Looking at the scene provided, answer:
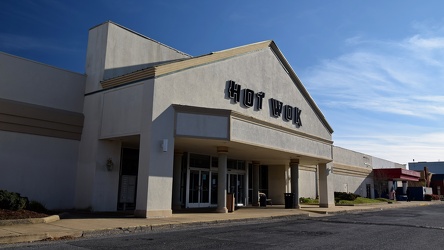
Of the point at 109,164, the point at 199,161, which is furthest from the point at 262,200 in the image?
A: the point at 109,164

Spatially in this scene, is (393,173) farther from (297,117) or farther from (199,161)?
(199,161)

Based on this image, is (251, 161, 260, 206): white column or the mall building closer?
the mall building

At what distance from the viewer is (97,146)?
19.1 meters

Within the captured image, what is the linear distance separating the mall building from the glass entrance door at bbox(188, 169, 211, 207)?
6 cm

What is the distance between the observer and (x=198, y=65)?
1928 centimetres

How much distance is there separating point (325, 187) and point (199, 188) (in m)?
10.5

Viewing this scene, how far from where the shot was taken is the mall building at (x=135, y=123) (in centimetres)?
1723

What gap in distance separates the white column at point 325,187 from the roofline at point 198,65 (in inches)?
211

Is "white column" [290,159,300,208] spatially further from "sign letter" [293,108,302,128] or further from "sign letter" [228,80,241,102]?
"sign letter" [228,80,241,102]

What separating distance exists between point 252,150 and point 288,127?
145 inches

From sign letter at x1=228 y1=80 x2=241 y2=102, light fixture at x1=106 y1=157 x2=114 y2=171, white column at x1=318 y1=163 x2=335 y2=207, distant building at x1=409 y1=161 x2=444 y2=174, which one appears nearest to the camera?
light fixture at x1=106 y1=157 x2=114 y2=171

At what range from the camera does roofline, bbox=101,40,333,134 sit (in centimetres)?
1747

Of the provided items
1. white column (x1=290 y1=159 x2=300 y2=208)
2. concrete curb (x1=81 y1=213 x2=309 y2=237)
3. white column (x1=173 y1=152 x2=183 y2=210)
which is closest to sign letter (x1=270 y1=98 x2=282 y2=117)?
white column (x1=290 y1=159 x2=300 y2=208)

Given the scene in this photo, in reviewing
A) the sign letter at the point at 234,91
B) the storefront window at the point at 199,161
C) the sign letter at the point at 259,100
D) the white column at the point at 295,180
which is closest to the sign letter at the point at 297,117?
the white column at the point at 295,180
